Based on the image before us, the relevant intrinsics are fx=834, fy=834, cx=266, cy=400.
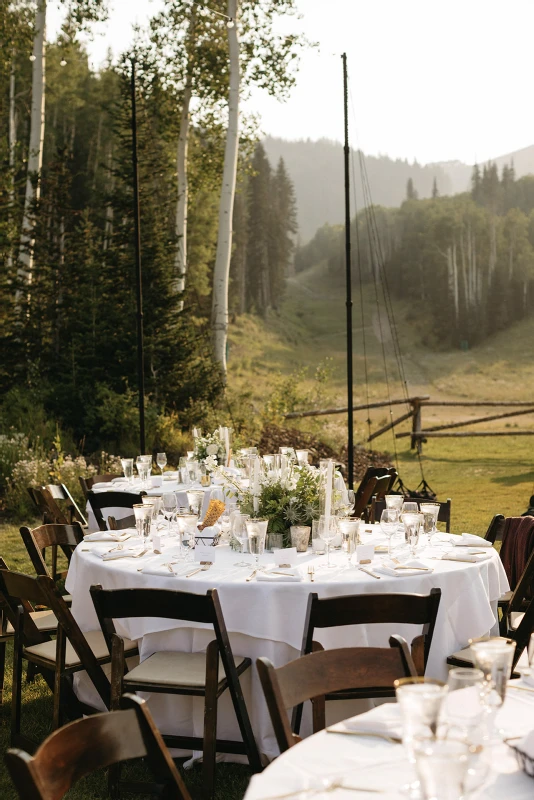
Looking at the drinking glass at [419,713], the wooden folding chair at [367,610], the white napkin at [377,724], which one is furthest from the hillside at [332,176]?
the drinking glass at [419,713]

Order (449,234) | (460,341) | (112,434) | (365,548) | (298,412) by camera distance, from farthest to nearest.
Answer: (449,234) < (460,341) < (298,412) < (112,434) < (365,548)

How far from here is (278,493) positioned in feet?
15.5

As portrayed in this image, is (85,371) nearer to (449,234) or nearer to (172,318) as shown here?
(172,318)

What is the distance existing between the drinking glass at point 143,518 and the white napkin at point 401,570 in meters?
1.31

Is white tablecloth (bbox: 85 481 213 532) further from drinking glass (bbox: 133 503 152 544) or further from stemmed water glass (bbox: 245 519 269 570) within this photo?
stemmed water glass (bbox: 245 519 269 570)

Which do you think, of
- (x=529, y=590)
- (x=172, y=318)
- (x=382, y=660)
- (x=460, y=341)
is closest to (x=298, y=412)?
(x=172, y=318)

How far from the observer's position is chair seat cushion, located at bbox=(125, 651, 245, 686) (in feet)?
12.0

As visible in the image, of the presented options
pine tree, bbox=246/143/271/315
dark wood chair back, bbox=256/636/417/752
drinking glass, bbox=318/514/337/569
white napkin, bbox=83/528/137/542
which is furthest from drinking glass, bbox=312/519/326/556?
pine tree, bbox=246/143/271/315

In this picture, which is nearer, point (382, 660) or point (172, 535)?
point (382, 660)

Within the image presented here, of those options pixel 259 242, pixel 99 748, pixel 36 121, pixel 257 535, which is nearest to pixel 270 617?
pixel 257 535

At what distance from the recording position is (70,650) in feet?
13.8

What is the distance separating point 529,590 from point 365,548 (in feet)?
5.16

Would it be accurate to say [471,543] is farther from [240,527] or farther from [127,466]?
[127,466]

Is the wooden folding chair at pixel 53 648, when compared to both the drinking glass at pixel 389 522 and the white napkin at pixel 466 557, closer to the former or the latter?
the drinking glass at pixel 389 522
